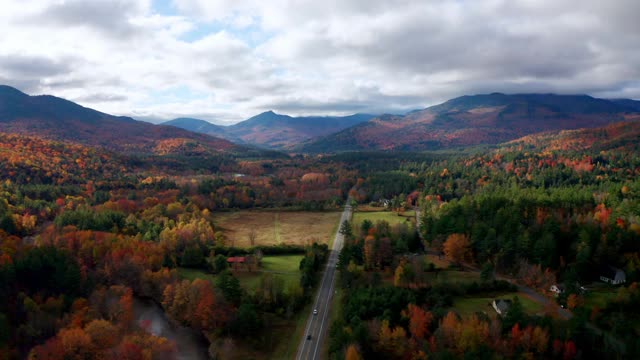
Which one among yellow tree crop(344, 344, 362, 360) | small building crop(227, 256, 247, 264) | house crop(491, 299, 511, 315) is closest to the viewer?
yellow tree crop(344, 344, 362, 360)

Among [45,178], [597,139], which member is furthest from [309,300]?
[597,139]

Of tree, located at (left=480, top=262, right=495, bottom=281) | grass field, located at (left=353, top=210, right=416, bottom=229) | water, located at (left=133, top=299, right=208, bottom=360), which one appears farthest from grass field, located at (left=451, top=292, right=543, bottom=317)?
grass field, located at (left=353, top=210, right=416, bottom=229)

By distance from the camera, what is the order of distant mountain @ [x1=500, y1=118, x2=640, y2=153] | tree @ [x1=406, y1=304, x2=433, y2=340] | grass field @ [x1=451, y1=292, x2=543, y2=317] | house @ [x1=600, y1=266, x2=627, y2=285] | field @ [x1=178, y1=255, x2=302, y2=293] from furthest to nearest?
distant mountain @ [x1=500, y1=118, x2=640, y2=153] < field @ [x1=178, y1=255, x2=302, y2=293] < house @ [x1=600, y1=266, x2=627, y2=285] < grass field @ [x1=451, y1=292, x2=543, y2=317] < tree @ [x1=406, y1=304, x2=433, y2=340]

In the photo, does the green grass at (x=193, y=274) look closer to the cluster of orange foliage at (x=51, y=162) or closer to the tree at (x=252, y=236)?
the tree at (x=252, y=236)

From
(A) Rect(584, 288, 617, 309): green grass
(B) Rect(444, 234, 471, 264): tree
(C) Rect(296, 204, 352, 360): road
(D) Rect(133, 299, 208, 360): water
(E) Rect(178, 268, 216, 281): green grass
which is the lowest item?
(D) Rect(133, 299, 208, 360): water

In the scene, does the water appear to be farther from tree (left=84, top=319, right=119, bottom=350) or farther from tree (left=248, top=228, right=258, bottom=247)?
tree (left=248, top=228, right=258, bottom=247)

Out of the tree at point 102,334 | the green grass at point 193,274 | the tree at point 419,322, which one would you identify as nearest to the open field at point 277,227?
the green grass at point 193,274

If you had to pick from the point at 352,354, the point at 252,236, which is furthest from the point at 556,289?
the point at 252,236

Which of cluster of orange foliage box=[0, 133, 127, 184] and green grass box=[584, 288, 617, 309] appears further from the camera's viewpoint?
cluster of orange foliage box=[0, 133, 127, 184]
